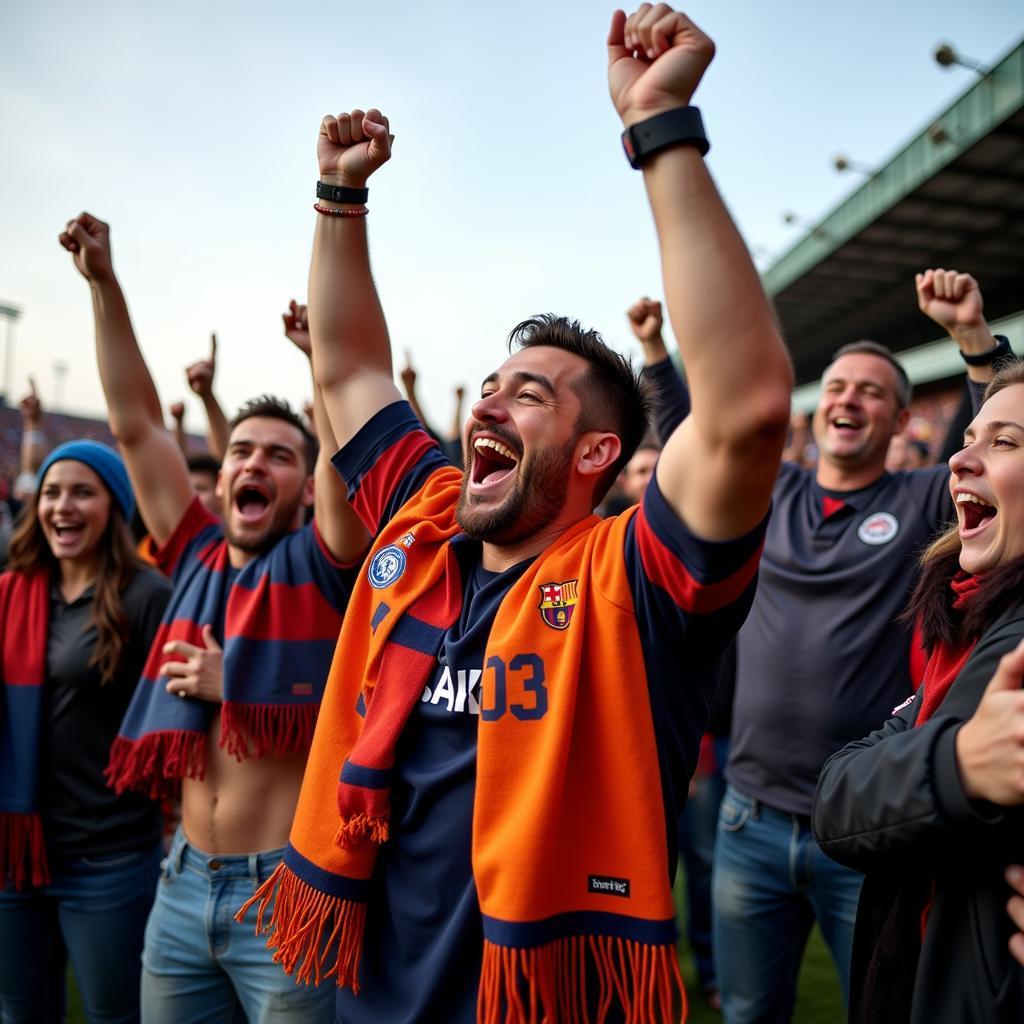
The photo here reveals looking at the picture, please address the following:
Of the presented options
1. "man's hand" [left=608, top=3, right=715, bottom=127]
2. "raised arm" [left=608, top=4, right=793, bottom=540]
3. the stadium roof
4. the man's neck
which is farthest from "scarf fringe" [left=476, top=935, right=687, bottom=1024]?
the stadium roof

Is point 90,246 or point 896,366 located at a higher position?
point 90,246

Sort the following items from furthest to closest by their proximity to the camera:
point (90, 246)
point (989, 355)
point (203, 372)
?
point (203, 372) → point (90, 246) → point (989, 355)

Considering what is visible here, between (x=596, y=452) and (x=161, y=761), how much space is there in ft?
5.58

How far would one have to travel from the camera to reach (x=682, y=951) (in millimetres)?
4320

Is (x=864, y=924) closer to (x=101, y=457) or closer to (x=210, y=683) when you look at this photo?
(x=210, y=683)

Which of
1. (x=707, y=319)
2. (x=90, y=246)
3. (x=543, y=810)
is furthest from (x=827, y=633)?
(x=90, y=246)

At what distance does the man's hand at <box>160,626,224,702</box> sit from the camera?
249 centimetres

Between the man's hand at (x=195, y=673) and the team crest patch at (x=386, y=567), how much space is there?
0.89 meters

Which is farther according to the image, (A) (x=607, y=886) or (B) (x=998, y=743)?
(A) (x=607, y=886)

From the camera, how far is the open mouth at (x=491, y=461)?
5.77 ft

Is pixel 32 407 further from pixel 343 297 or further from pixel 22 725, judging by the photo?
pixel 343 297

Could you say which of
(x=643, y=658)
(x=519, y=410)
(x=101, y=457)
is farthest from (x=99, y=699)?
(x=643, y=658)

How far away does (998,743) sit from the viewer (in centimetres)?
111

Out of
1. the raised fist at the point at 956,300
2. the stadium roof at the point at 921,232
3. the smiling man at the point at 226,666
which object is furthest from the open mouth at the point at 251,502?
the stadium roof at the point at 921,232
